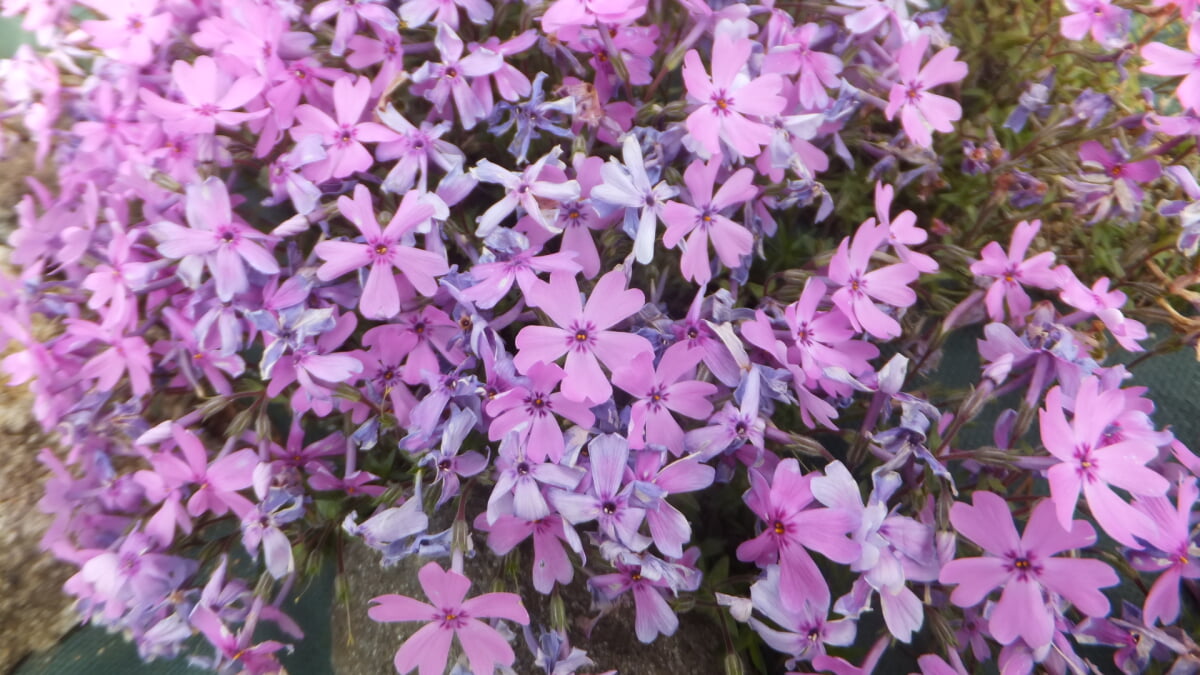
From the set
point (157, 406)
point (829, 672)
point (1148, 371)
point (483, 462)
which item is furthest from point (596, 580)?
point (1148, 371)

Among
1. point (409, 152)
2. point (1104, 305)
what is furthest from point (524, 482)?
point (1104, 305)

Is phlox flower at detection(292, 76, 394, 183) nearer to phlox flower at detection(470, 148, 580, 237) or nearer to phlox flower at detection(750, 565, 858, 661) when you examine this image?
phlox flower at detection(470, 148, 580, 237)

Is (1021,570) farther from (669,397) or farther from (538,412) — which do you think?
(538,412)

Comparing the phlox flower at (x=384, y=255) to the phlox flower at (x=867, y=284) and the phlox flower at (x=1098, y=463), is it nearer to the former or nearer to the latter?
the phlox flower at (x=867, y=284)

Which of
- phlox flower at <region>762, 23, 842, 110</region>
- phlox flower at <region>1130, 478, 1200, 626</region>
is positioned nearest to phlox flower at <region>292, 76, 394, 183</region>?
phlox flower at <region>762, 23, 842, 110</region>

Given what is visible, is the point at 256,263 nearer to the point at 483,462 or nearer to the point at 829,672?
the point at 483,462

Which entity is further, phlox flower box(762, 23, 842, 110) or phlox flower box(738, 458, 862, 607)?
phlox flower box(762, 23, 842, 110)
